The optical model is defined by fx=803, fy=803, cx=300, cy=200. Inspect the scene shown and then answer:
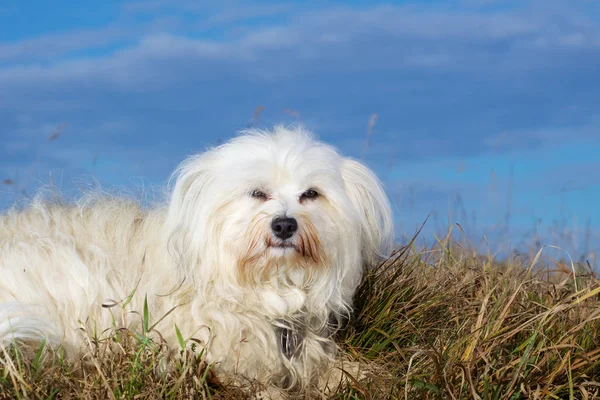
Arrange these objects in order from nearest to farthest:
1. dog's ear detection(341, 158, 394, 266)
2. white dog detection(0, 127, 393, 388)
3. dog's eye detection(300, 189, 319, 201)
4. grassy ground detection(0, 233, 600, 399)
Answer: grassy ground detection(0, 233, 600, 399) → white dog detection(0, 127, 393, 388) → dog's eye detection(300, 189, 319, 201) → dog's ear detection(341, 158, 394, 266)

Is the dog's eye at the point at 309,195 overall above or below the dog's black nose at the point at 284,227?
above

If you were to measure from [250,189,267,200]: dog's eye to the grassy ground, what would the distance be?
36.1 inches

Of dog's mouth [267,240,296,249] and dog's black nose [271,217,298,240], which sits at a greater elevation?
dog's black nose [271,217,298,240]

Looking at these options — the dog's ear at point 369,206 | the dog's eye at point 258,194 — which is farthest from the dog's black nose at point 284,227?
the dog's ear at point 369,206

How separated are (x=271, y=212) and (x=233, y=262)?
0.38 meters

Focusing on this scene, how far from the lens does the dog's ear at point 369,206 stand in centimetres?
493

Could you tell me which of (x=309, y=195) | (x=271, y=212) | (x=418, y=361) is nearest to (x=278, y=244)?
(x=271, y=212)

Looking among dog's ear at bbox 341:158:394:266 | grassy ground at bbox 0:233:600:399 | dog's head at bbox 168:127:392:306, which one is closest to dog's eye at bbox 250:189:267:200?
dog's head at bbox 168:127:392:306

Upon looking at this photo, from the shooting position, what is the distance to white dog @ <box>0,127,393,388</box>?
4.42 meters

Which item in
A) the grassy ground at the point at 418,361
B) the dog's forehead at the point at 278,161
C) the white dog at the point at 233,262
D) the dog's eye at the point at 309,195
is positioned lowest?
the grassy ground at the point at 418,361

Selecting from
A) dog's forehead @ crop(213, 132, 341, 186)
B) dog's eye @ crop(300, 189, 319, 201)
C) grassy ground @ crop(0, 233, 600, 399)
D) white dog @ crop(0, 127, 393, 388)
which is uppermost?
dog's forehead @ crop(213, 132, 341, 186)

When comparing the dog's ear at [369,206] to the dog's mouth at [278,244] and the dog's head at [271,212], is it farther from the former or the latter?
the dog's mouth at [278,244]

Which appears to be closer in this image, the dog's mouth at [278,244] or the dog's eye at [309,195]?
the dog's mouth at [278,244]

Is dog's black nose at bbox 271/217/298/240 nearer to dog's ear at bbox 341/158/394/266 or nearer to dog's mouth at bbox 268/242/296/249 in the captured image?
dog's mouth at bbox 268/242/296/249
